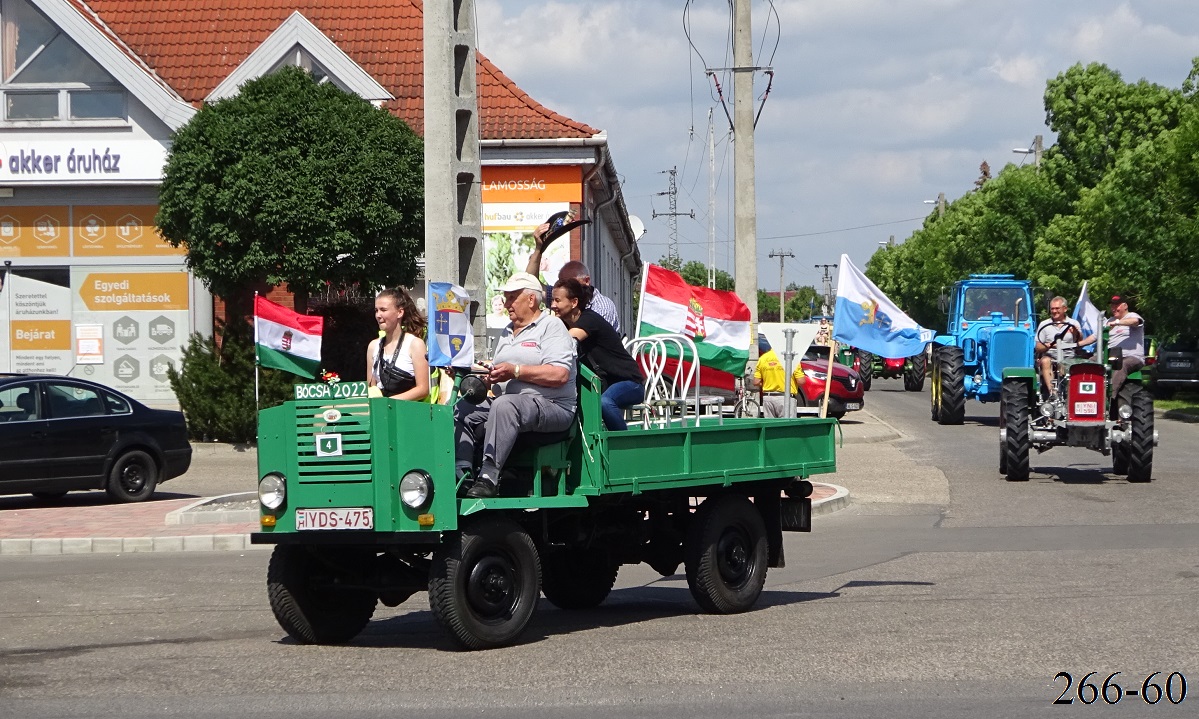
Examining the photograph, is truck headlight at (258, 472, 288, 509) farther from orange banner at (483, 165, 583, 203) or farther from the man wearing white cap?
orange banner at (483, 165, 583, 203)

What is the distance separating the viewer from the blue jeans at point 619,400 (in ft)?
31.4

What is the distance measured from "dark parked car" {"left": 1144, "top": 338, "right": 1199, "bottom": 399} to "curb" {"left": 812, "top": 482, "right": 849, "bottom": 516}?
25.8m

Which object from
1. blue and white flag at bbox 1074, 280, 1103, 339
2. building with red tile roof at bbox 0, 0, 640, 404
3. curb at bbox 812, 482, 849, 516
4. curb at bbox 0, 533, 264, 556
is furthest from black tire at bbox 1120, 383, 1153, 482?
building with red tile roof at bbox 0, 0, 640, 404

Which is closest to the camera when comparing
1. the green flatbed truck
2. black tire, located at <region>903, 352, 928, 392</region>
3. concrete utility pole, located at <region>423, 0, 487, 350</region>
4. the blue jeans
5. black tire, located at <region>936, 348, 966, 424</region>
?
the green flatbed truck

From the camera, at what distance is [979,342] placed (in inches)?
1254

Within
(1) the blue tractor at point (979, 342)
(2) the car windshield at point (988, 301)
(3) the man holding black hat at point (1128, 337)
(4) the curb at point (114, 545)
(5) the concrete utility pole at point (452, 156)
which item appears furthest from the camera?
(2) the car windshield at point (988, 301)

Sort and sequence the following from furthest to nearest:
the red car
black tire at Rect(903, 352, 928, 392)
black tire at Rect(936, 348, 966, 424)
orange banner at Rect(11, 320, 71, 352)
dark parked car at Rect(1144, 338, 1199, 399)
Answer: black tire at Rect(903, 352, 928, 392) < dark parked car at Rect(1144, 338, 1199, 399) < the red car < black tire at Rect(936, 348, 966, 424) < orange banner at Rect(11, 320, 71, 352)

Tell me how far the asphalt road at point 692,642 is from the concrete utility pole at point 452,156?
3104 mm

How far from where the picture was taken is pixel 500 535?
27.4ft

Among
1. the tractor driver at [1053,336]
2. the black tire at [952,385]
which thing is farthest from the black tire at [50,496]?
the black tire at [952,385]

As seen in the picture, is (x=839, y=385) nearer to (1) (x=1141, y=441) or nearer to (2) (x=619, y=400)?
(1) (x=1141, y=441)

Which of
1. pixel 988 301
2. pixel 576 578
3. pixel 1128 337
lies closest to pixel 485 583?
pixel 576 578

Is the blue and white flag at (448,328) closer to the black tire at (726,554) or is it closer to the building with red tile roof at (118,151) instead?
the black tire at (726,554)

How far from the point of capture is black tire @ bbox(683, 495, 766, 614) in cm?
961
